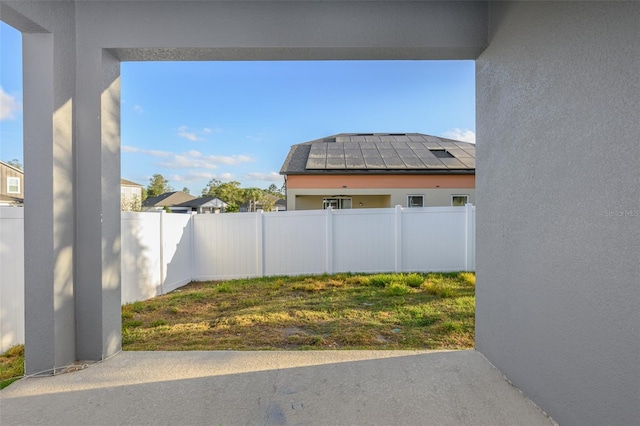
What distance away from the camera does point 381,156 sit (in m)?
11.7

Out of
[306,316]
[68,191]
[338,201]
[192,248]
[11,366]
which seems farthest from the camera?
[338,201]

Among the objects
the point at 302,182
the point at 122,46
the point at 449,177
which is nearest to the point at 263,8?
the point at 122,46

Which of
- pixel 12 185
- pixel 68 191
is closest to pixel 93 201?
pixel 68 191

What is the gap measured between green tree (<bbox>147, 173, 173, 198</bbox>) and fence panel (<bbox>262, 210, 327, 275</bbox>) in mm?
43725

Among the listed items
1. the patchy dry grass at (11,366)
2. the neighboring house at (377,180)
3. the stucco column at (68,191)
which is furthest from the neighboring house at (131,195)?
the stucco column at (68,191)

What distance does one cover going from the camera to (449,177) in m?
10.8

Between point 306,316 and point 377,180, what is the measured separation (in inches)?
296

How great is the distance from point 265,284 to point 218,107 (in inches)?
287

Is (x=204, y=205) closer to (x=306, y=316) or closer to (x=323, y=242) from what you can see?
(x=323, y=242)

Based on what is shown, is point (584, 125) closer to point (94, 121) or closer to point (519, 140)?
point (519, 140)

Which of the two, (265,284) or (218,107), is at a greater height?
(218,107)

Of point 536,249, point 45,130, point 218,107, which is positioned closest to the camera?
point 536,249

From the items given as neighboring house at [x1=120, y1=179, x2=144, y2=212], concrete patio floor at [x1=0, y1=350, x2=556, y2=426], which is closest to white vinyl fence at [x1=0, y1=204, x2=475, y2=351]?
concrete patio floor at [x1=0, y1=350, x2=556, y2=426]

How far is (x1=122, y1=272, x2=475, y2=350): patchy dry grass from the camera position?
3148mm
